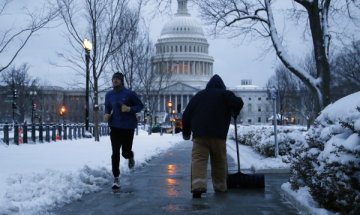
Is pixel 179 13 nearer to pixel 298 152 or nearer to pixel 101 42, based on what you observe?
pixel 101 42

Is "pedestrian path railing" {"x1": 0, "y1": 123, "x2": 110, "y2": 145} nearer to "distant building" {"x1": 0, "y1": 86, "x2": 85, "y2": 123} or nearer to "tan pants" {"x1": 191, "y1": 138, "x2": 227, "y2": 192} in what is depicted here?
"tan pants" {"x1": 191, "y1": 138, "x2": 227, "y2": 192}

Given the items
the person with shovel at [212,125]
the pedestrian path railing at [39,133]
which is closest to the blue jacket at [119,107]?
the person with shovel at [212,125]

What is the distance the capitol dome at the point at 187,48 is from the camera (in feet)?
504

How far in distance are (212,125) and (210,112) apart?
206 mm

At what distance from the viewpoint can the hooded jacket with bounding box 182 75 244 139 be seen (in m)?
9.26

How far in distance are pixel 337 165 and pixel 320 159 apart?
0.82 meters

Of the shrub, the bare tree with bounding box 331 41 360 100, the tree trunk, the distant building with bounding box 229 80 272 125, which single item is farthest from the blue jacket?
the distant building with bounding box 229 80 272 125

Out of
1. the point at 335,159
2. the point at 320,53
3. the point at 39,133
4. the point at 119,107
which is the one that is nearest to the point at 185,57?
the point at 39,133

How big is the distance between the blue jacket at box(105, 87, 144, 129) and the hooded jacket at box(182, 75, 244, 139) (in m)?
1.63

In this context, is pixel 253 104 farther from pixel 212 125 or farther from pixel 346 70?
pixel 212 125

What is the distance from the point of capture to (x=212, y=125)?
30.4ft

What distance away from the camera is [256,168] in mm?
14062

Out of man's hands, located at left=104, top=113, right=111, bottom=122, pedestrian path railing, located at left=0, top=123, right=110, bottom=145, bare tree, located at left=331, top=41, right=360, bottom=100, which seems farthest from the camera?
bare tree, located at left=331, top=41, right=360, bottom=100

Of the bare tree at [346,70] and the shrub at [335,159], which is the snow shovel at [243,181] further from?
the bare tree at [346,70]
